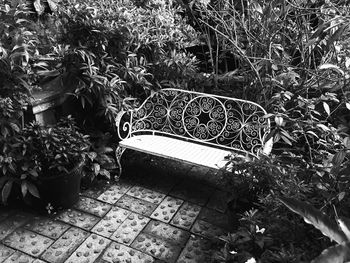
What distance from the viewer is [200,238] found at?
245 cm

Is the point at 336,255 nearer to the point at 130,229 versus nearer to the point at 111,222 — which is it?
the point at 130,229

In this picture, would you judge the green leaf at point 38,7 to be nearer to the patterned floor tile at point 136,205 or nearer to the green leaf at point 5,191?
the green leaf at point 5,191

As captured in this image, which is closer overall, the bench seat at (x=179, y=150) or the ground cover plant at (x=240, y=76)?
the ground cover plant at (x=240, y=76)

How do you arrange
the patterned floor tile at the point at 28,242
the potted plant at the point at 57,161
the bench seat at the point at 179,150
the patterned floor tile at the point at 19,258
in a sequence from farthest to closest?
the bench seat at the point at 179,150
the potted plant at the point at 57,161
the patterned floor tile at the point at 28,242
the patterned floor tile at the point at 19,258

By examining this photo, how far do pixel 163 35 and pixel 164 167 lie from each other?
1433mm

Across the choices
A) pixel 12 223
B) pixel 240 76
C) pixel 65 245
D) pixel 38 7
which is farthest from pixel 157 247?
pixel 38 7

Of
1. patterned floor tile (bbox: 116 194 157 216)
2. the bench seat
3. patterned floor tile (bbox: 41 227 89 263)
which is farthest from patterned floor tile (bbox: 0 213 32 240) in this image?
the bench seat

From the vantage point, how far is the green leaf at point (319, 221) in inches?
49.6

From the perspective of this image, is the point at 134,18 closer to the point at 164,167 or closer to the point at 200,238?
the point at 164,167

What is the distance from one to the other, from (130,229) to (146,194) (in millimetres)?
509

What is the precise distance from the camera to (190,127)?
3.35 m

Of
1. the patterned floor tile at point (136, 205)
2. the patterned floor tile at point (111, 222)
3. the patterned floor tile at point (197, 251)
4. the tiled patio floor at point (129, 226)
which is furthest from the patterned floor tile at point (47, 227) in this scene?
the patterned floor tile at point (197, 251)

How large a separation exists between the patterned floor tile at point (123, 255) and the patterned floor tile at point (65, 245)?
0.24 meters

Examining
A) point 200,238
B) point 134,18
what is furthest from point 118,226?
point 134,18
